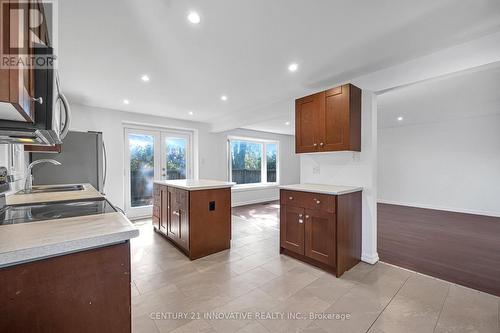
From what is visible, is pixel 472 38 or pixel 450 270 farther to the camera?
pixel 450 270

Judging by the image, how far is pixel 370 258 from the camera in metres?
2.57

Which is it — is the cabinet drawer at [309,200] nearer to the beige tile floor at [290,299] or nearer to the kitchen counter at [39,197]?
the beige tile floor at [290,299]

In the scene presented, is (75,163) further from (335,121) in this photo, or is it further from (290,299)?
(335,121)

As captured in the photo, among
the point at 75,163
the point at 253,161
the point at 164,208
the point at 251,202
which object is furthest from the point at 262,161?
the point at 75,163

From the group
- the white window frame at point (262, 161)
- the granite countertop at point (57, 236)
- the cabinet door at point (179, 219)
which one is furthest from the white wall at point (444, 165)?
the granite countertop at point (57, 236)

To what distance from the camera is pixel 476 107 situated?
415 cm

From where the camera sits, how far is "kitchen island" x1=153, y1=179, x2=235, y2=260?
2.68 metres

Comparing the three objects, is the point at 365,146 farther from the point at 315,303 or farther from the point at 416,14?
the point at 315,303

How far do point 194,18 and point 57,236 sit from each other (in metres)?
1.65

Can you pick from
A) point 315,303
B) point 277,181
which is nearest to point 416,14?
point 315,303

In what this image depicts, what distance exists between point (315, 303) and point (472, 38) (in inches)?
106

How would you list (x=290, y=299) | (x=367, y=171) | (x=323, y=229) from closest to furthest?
(x=290, y=299)
(x=323, y=229)
(x=367, y=171)

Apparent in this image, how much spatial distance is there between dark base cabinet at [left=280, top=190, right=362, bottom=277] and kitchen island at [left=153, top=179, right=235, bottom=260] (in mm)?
817

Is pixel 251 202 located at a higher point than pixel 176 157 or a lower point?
lower
